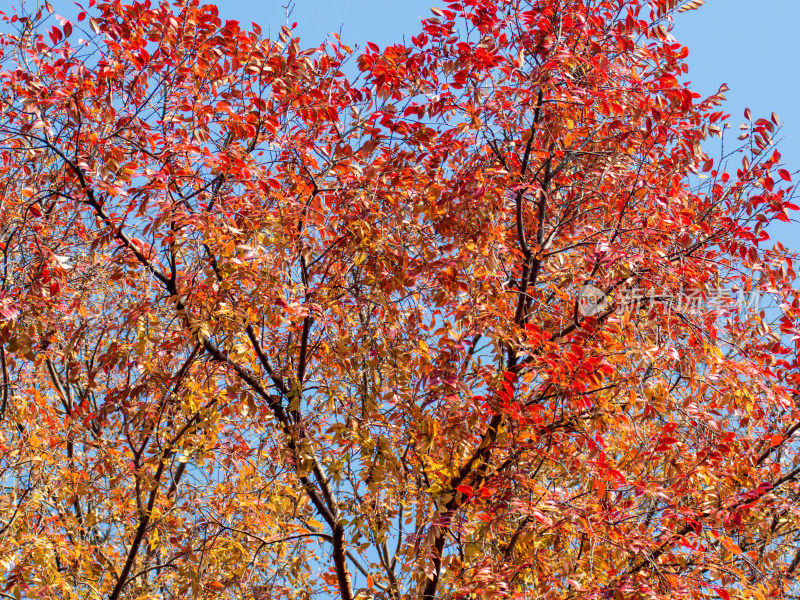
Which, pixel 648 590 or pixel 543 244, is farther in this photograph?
pixel 543 244

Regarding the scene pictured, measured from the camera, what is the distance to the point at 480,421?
4699mm

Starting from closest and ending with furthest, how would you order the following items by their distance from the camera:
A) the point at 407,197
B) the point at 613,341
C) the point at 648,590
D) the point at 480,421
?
1. the point at 648,590
2. the point at 613,341
3. the point at 480,421
4. the point at 407,197

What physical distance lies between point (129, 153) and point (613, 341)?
10.4ft

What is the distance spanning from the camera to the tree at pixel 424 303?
422cm

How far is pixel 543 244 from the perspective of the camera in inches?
209

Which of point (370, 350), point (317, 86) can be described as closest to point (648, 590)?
point (370, 350)

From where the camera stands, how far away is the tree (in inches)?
166

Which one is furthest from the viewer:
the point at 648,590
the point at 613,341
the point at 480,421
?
the point at 480,421

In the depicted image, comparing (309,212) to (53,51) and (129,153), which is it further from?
(53,51)

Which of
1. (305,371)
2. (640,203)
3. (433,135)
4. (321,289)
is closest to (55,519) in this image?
(305,371)

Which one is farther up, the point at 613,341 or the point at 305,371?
the point at 305,371

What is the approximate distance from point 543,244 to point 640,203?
28.2 inches

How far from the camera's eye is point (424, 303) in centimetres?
546

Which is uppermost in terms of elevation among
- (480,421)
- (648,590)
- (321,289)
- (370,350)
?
(321,289)
